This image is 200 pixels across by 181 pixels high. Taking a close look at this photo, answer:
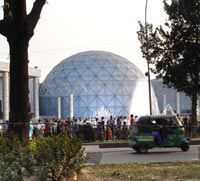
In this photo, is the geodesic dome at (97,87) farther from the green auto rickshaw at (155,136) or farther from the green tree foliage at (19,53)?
the green tree foliage at (19,53)

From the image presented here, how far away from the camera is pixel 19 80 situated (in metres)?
10.2

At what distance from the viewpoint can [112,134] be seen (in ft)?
96.3

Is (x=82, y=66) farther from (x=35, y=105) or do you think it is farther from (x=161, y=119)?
(x=161, y=119)

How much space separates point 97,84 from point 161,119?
5534 cm

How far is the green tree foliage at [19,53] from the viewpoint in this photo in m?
10.1

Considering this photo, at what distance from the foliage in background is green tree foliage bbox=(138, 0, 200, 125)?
21289mm

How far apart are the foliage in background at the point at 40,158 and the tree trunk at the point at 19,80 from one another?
4.38 ft

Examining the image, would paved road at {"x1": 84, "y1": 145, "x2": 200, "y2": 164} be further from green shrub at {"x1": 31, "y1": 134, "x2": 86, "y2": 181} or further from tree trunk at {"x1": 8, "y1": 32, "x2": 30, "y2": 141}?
green shrub at {"x1": 31, "y1": 134, "x2": 86, "y2": 181}

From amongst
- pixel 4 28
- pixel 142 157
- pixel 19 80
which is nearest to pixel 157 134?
pixel 142 157

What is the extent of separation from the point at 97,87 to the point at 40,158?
67511mm

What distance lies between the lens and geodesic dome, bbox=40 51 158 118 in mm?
76000

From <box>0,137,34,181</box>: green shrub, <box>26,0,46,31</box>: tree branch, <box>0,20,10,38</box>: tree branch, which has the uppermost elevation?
<box>26,0,46,31</box>: tree branch

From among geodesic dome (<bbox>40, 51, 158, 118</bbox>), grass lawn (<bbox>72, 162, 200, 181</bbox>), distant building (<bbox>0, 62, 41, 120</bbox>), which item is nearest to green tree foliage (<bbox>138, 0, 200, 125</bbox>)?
grass lawn (<bbox>72, 162, 200, 181</bbox>)

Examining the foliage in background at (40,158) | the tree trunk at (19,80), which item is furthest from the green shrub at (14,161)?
the tree trunk at (19,80)
